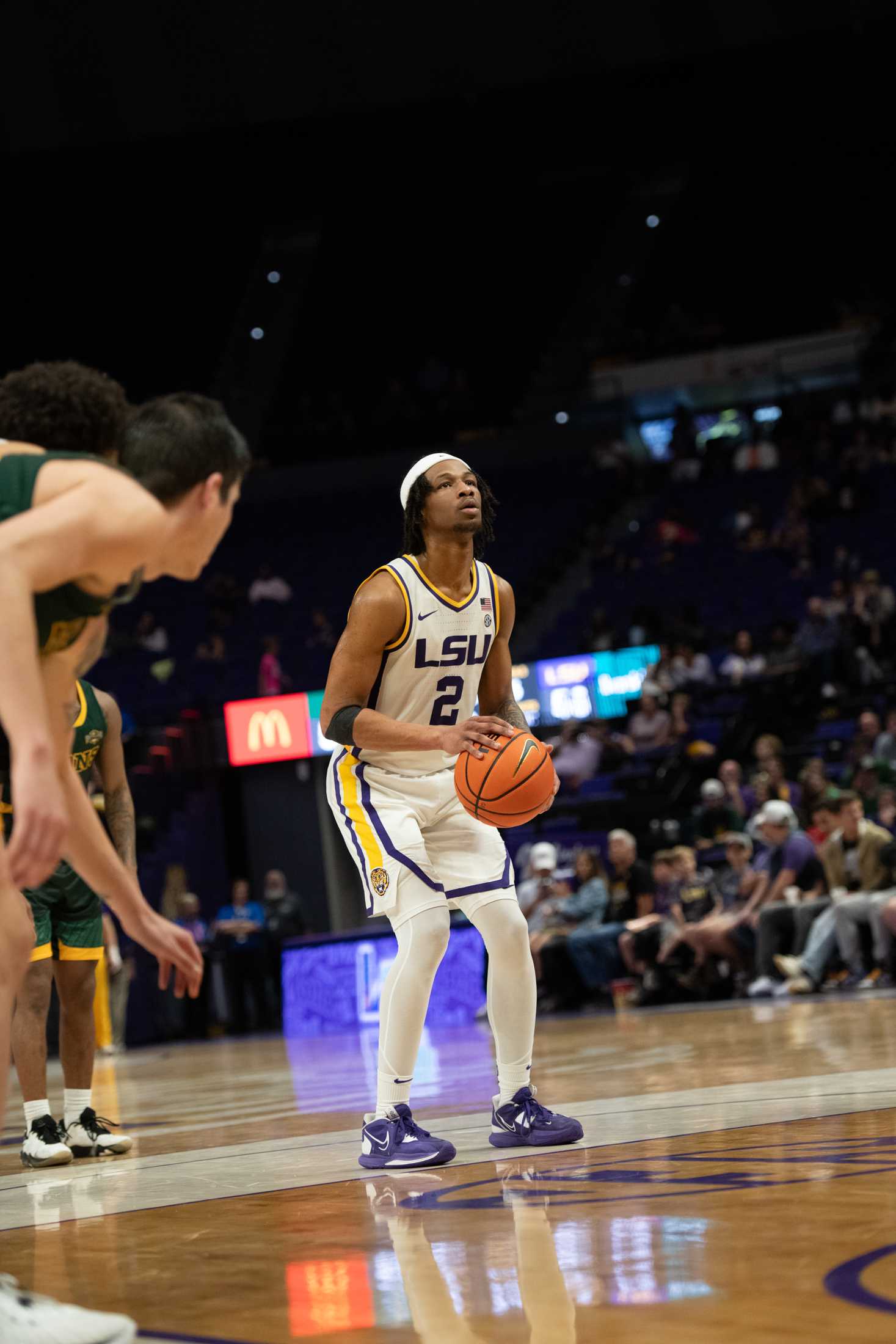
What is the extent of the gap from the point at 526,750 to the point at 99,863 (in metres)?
1.75

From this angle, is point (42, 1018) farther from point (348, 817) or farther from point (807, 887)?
point (807, 887)

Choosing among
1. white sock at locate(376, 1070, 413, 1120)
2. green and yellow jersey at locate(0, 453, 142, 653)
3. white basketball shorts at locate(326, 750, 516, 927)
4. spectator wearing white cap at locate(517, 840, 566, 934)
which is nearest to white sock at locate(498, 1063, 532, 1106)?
white sock at locate(376, 1070, 413, 1120)

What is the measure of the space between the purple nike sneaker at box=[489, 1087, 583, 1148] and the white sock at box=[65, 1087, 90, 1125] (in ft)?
5.91

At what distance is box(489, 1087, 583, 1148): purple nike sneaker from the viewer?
455 centimetres

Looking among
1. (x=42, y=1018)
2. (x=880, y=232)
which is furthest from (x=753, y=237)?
(x=42, y=1018)

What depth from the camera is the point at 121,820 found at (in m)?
6.02

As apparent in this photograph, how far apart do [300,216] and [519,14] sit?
7462mm

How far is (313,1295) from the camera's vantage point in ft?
9.20

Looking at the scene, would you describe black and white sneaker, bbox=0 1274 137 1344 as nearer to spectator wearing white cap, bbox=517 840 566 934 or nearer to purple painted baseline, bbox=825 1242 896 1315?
purple painted baseline, bbox=825 1242 896 1315

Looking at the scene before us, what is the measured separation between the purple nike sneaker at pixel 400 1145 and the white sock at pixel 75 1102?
5.10 feet

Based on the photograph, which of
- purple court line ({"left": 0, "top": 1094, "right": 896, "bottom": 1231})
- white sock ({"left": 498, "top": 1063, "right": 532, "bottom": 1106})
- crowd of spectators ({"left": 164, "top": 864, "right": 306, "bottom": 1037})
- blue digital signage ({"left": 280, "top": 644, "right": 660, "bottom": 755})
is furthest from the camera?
blue digital signage ({"left": 280, "top": 644, "right": 660, "bottom": 755})

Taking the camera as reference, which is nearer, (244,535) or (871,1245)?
(871,1245)

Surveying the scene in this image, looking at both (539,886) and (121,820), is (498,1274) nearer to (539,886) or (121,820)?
(121,820)

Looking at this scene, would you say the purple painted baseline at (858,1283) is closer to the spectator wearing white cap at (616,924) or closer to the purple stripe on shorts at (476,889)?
the purple stripe on shorts at (476,889)
